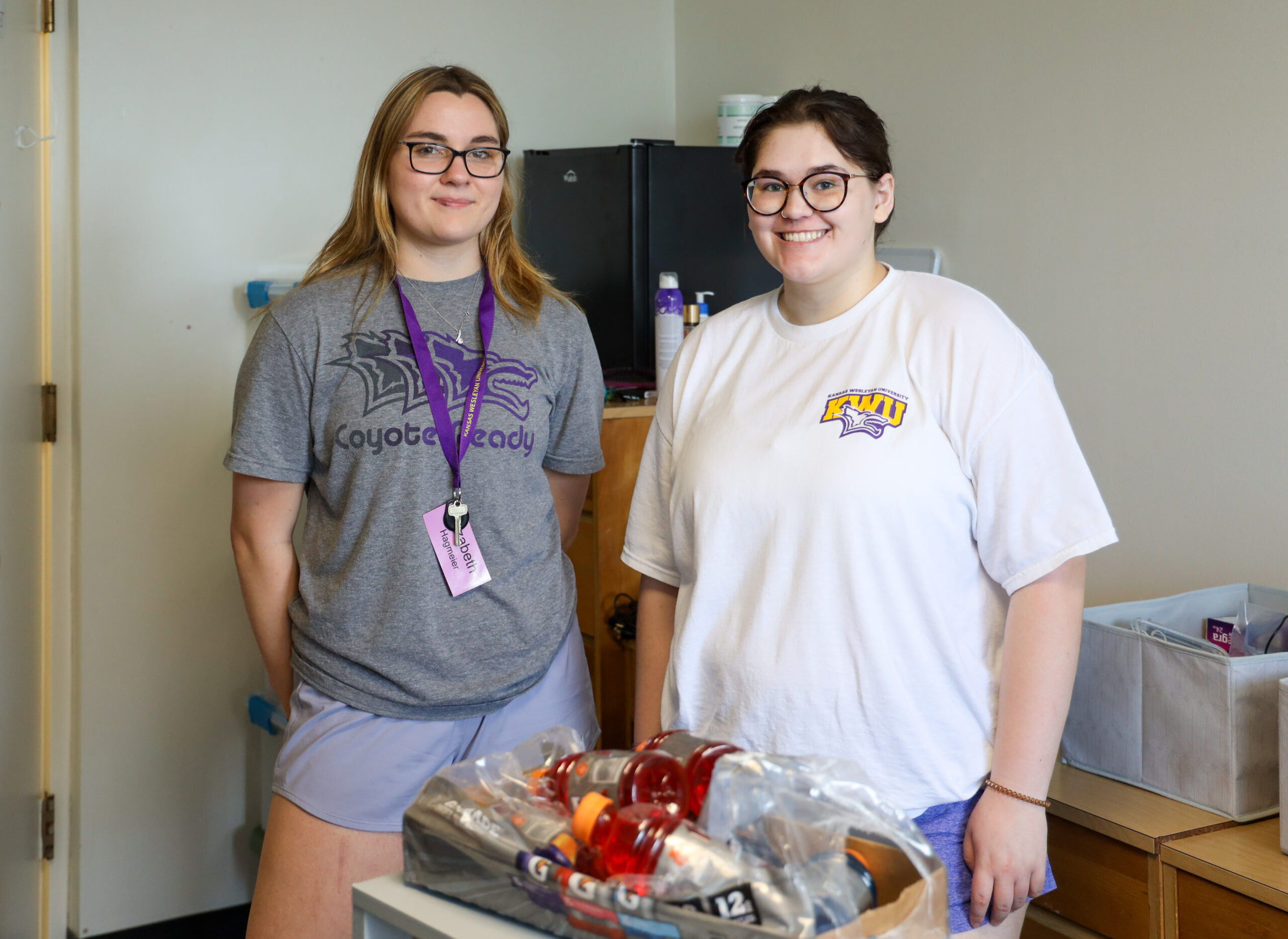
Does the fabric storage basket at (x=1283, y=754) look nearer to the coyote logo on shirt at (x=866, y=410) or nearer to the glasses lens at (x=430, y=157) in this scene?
the coyote logo on shirt at (x=866, y=410)

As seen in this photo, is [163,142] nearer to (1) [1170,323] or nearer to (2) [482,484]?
(2) [482,484]

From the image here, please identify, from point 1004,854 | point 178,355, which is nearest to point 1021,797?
point 1004,854

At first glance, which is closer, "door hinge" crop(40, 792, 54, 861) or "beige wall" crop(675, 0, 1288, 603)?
"beige wall" crop(675, 0, 1288, 603)

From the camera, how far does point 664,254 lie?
2.72 metres

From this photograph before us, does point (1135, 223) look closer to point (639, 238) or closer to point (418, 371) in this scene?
point (639, 238)

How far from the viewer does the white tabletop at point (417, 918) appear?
2.81 feet

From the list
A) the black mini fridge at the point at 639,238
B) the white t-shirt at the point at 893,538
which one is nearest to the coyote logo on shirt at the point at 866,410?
the white t-shirt at the point at 893,538

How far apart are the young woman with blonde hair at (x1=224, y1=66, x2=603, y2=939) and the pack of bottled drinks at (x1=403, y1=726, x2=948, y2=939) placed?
18.9 inches

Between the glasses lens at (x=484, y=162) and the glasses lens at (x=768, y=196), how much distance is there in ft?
1.22

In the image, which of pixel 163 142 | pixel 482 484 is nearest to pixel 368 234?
pixel 482 484

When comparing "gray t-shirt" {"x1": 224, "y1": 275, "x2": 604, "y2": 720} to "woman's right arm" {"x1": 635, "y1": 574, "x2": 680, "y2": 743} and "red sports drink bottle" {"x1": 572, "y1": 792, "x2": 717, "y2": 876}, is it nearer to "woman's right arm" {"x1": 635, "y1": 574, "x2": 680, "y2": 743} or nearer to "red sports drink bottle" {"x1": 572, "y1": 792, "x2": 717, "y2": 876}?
"woman's right arm" {"x1": 635, "y1": 574, "x2": 680, "y2": 743}

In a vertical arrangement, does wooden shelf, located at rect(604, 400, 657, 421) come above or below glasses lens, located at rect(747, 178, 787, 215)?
below

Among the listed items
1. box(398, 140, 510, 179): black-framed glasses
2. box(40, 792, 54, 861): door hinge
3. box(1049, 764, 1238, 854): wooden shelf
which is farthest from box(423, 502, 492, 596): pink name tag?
box(40, 792, 54, 861): door hinge

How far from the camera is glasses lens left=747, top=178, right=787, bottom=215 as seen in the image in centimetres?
131
